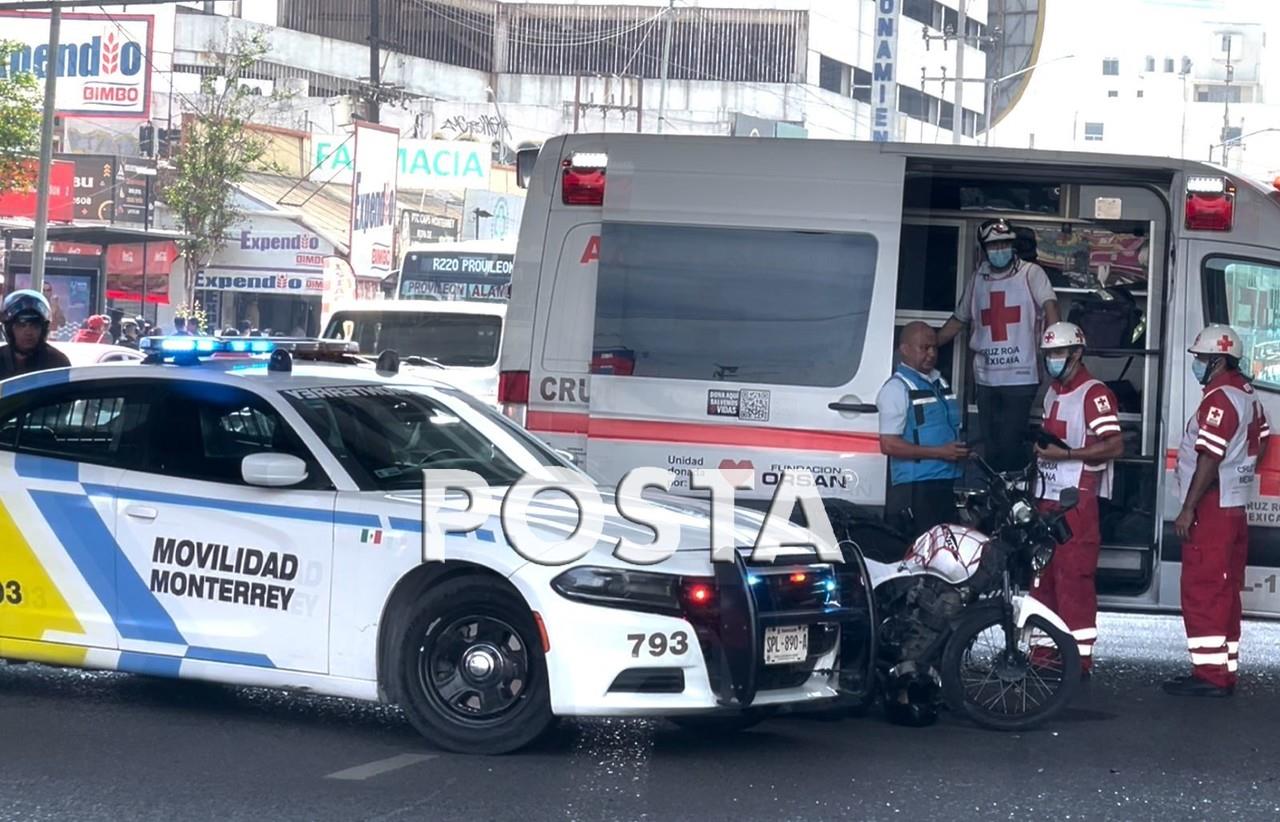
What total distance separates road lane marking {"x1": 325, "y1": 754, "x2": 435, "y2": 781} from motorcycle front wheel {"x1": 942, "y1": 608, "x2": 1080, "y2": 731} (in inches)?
90.4

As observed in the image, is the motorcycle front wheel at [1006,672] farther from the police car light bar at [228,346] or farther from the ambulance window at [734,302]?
the police car light bar at [228,346]

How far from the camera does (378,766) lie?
698cm

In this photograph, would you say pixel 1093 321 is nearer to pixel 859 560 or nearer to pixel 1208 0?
pixel 859 560

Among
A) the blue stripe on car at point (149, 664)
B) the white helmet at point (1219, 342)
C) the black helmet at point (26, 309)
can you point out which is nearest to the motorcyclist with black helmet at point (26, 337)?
the black helmet at point (26, 309)

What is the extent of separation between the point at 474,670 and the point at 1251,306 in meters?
4.66

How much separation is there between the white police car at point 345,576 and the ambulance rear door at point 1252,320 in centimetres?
276

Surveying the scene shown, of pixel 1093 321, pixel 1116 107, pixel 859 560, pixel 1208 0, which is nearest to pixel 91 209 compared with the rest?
pixel 1093 321

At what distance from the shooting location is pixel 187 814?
20.2 feet

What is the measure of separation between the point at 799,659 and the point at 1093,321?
493cm

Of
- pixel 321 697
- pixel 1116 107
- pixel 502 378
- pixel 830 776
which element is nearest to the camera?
pixel 830 776

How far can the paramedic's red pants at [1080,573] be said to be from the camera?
930 cm

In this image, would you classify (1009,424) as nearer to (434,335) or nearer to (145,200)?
(434,335)

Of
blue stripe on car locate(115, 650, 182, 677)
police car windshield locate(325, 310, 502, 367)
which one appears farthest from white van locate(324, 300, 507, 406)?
blue stripe on car locate(115, 650, 182, 677)

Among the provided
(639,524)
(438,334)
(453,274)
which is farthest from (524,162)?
(453,274)
